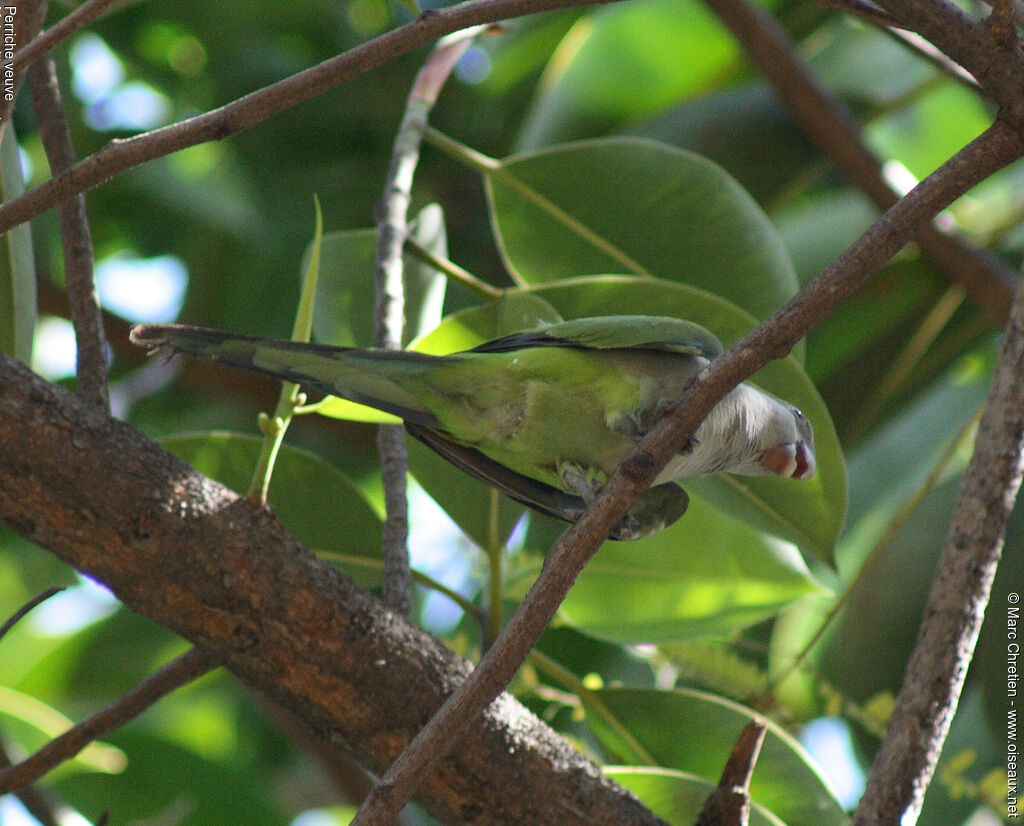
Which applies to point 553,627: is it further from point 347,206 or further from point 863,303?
point 347,206

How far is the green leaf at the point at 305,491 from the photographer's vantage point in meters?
2.28

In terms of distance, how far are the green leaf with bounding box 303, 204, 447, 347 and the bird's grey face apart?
798mm

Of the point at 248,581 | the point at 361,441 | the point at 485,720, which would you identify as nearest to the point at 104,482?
the point at 248,581

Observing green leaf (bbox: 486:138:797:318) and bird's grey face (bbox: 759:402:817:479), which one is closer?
bird's grey face (bbox: 759:402:817:479)

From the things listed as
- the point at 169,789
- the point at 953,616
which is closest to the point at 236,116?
the point at 953,616

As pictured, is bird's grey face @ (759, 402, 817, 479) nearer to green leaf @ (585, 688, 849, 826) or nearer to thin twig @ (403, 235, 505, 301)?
green leaf @ (585, 688, 849, 826)

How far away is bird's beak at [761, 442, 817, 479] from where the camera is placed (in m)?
2.15

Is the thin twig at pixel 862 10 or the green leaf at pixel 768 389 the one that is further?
the green leaf at pixel 768 389

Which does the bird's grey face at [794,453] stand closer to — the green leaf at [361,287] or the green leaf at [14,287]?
the green leaf at [361,287]

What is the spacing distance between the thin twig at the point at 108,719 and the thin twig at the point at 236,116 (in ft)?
2.80

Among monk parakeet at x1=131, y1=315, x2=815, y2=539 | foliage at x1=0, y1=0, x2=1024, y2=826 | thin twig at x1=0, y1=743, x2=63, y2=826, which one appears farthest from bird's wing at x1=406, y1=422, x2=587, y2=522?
thin twig at x1=0, y1=743, x2=63, y2=826

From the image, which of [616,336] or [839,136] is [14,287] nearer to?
[616,336]

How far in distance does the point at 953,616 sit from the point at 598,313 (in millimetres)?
896

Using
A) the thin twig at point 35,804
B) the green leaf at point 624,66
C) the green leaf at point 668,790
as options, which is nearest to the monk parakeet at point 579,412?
the green leaf at point 668,790
